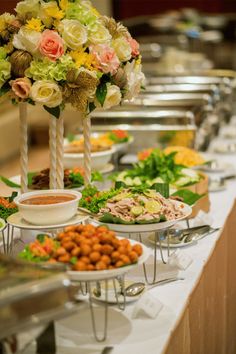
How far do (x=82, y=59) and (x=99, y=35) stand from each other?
0.32ft

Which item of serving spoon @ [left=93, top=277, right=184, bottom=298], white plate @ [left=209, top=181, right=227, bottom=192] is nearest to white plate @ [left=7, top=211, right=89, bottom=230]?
serving spoon @ [left=93, top=277, right=184, bottom=298]

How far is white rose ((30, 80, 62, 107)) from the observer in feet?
7.25

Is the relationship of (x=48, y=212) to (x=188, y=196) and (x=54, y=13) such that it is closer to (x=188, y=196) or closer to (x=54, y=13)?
(x=54, y=13)

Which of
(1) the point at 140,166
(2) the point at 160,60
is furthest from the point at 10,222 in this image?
(2) the point at 160,60

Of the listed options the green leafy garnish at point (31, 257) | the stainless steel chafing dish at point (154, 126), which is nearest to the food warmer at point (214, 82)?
the stainless steel chafing dish at point (154, 126)

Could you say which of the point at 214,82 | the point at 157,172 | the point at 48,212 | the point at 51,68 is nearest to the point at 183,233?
the point at 157,172

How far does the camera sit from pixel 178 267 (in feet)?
7.48

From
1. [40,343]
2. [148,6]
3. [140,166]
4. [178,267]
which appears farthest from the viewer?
[148,6]

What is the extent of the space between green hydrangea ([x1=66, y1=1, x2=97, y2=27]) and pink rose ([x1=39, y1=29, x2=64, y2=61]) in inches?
4.1

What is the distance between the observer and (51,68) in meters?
2.21

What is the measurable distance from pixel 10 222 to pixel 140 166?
41.8 inches

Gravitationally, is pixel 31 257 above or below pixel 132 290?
above

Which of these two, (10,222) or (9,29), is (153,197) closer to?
(10,222)

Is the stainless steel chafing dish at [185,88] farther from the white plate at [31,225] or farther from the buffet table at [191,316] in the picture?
the white plate at [31,225]
